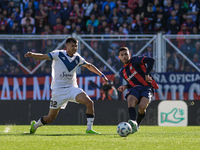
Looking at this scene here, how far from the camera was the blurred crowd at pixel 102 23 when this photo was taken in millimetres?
12688

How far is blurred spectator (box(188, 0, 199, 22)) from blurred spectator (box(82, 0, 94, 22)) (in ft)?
13.2

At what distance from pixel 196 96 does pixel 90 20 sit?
17.1 ft

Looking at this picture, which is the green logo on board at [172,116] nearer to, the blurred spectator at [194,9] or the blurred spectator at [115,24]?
the blurred spectator at [115,24]

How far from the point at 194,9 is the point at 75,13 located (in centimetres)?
486

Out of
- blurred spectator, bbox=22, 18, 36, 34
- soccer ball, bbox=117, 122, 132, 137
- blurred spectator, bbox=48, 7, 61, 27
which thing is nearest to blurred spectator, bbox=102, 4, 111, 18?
blurred spectator, bbox=48, 7, 61, 27

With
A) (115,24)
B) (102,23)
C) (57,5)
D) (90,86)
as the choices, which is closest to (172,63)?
(90,86)

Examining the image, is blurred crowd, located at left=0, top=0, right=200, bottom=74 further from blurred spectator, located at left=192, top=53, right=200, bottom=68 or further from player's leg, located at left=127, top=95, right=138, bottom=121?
player's leg, located at left=127, top=95, right=138, bottom=121

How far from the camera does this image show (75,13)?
15.4 meters

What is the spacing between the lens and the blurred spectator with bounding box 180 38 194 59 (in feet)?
41.2

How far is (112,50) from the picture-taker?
1268 cm

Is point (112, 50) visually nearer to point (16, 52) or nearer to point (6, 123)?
point (16, 52)

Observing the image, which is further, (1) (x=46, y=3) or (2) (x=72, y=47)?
(1) (x=46, y=3)

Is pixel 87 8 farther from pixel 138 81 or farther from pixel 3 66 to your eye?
pixel 138 81

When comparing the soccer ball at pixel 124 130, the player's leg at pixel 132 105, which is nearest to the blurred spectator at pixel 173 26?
the player's leg at pixel 132 105
